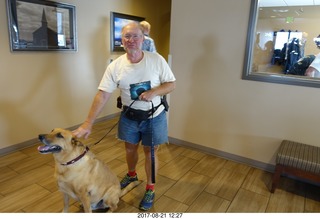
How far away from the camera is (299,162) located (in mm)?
2189

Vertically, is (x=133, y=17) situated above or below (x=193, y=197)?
above

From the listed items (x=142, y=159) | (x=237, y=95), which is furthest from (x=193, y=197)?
(x=237, y=95)

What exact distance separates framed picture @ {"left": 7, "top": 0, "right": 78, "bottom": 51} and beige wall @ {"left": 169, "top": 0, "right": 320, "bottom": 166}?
4.70 feet

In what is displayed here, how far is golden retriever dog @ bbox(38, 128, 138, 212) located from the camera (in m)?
1.50

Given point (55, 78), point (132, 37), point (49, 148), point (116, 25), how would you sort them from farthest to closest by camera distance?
point (116, 25), point (55, 78), point (132, 37), point (49, 148)

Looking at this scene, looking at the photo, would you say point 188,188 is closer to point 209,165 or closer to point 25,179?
point 209,165

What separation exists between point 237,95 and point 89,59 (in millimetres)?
2292

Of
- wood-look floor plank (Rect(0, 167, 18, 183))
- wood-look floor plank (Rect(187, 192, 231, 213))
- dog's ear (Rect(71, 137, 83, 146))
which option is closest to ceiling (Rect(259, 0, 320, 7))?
wood-look floor plank (Rect(187, 192, 231, 213))

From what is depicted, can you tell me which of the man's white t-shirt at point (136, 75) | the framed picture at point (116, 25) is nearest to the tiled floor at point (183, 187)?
the man's white t-shirt at point (136, 75)

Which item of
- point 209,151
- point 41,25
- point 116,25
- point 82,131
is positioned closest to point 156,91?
point 82,131

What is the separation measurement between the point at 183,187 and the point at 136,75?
123 centimetres

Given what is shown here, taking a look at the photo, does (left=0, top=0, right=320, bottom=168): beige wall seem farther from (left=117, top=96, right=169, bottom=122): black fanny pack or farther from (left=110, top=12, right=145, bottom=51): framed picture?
(left=117, top=96, right=169, bottom=122): black fanny pack

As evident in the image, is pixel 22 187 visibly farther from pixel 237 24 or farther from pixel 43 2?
pixel 237 24

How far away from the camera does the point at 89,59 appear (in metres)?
3.81
